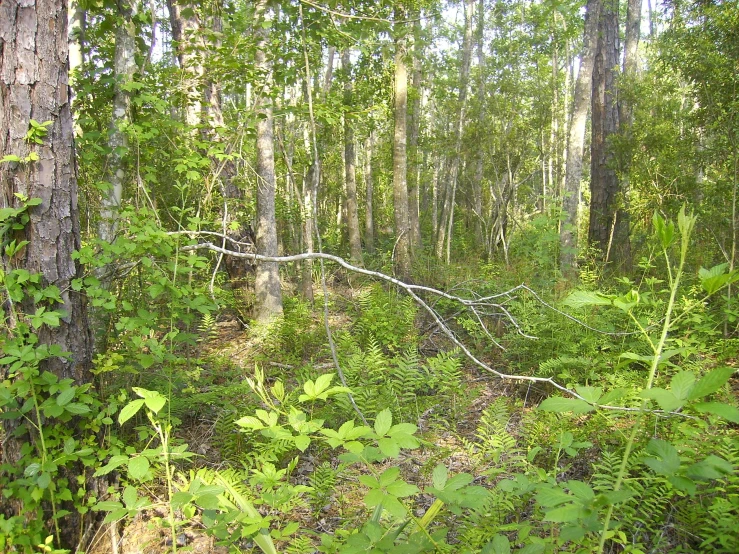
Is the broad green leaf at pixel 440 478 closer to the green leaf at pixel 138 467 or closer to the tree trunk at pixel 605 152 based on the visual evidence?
the green leaf at pixel 138 467

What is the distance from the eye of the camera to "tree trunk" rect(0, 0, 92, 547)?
7.70ft

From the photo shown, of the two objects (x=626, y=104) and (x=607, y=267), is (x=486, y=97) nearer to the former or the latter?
(x=626, y=104)

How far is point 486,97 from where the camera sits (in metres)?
13.3

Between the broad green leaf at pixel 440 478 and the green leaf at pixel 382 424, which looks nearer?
the green leaf at pixel 382 424

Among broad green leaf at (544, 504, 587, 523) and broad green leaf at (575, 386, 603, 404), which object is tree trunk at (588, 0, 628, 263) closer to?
broad green leaf at (575, 386, 603, 404)

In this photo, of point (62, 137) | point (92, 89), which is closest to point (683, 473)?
point (62, 137)

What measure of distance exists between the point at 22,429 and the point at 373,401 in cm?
223

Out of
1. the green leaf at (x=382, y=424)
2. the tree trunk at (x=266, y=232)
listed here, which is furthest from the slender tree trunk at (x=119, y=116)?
the green leaf at (x=382, y=424)

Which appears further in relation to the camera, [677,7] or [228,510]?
[677,7]

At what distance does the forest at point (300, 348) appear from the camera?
5.42 ft

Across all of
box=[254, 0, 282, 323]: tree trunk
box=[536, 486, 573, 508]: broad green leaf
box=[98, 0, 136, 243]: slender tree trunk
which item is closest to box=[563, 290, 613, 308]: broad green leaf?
box=[536, 486, 573, 508]: broad green leaf

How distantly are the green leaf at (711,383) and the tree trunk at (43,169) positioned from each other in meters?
2.70

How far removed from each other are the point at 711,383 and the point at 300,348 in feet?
16.5

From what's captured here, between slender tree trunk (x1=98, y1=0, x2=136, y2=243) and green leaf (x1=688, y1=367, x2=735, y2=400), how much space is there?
333cm
